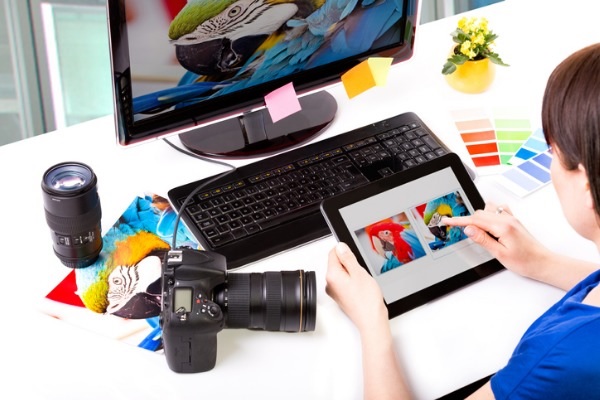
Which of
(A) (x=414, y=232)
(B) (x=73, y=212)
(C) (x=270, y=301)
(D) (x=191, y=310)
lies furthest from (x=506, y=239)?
(B) (x=73, y=212)

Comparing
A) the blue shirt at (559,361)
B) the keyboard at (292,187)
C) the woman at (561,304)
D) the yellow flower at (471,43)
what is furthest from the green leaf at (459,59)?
the blue shirt at (559,361)

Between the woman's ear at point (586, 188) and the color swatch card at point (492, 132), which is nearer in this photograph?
the woman's ear at point (586, 188)

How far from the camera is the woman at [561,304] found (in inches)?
35.8

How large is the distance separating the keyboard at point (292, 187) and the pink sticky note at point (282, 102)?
0.07 metres

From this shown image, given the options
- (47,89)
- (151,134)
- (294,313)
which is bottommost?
(47,89)

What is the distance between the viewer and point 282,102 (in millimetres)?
1392

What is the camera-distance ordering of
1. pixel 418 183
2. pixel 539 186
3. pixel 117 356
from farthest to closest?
pixel 539 186, pixel 418 183, pixel 117 356

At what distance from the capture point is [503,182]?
134 centimetres

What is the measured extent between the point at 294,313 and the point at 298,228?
19 centimetres

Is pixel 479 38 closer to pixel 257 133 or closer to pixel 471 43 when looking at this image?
pixel 471 43

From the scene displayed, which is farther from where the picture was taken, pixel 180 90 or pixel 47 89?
pixel 47 89

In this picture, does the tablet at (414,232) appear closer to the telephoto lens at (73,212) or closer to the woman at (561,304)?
the woman at (561,304)

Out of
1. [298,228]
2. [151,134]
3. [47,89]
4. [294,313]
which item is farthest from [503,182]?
[47,89]

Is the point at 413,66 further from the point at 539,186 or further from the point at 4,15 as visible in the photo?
the point at 4,15
